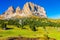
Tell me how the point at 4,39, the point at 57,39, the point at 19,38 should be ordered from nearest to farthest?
1. the point at 4,39
2. the point at 19,38
3. the point at 57,39

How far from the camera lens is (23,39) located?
83.9 m

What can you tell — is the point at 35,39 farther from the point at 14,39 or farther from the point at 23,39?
the point at 14,39

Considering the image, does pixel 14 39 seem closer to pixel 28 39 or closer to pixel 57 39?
pixel 28 39

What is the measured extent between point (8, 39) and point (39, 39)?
18451 millimetres

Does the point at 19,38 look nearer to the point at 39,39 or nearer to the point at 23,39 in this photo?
the point at 23,39

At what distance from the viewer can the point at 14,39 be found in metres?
79.5

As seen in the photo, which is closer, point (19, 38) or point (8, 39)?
point (8, 39)

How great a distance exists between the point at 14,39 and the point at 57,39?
25719 millimetres

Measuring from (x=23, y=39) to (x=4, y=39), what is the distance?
11540 millimetres

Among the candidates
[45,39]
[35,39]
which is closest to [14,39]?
[35,39]

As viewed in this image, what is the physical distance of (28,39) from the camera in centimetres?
8519

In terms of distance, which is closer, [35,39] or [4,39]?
[4,39]

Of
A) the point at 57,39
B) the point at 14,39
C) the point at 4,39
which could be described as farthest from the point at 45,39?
the point at 4,39

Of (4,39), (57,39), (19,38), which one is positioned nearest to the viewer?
(4,39)
